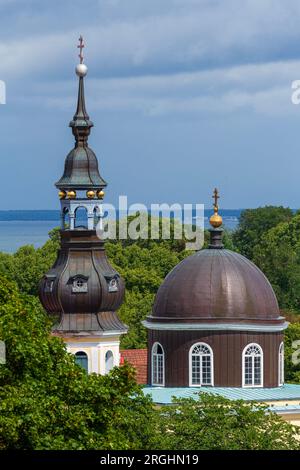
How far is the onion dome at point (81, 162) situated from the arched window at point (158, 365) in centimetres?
856

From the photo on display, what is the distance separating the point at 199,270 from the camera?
297 ft

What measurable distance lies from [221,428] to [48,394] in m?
9.75

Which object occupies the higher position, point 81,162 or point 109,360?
point 81,162

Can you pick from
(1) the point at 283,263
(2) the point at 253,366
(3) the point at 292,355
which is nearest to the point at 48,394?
(2) the point at 253,366

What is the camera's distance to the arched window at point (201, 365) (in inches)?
3521

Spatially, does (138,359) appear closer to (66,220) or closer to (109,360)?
Result: (66,220)

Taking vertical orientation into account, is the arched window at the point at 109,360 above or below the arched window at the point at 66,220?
below

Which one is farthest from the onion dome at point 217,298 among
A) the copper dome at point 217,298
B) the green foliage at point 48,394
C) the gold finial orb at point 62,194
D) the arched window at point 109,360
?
the green foliage at point 48,394

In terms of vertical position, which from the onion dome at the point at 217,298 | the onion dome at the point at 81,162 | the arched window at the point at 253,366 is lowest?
the arched window at the point at 253,366

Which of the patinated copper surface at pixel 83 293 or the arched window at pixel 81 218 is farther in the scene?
the arched window at pixel 81 218

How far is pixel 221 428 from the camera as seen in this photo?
7475cm

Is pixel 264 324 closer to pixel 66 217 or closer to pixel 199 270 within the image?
pixel 199 270

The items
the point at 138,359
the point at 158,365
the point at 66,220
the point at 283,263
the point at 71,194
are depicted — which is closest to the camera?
the point at 158,365

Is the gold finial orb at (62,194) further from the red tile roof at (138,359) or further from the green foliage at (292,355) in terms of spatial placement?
the green foliage at (292,355)
